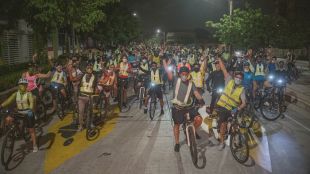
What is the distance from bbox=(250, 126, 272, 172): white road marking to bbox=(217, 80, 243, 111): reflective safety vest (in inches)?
50.2

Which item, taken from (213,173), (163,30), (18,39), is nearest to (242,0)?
(18,39)

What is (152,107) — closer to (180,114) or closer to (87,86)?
(87,86)

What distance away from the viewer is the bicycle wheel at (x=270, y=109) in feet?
40.6

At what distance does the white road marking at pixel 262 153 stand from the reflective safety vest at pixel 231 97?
1.27 meters

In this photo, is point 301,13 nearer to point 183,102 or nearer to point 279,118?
point 279,118

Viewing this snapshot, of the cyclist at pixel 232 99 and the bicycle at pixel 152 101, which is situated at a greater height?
the cyclist at pixel 232 99

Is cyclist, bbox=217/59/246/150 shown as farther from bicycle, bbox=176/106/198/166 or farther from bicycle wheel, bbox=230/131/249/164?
bicycle, bbox=176/106/198/166

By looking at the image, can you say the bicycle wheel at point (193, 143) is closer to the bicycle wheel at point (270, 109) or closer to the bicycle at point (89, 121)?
the bicycle at point (89, 121)

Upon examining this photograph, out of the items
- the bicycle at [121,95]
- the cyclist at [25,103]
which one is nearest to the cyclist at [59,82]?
the bicycle at [121,95]

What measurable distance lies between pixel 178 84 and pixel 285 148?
10.8 feet

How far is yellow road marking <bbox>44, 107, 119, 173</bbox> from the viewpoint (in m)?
8.10

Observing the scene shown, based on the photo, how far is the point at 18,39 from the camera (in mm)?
28594

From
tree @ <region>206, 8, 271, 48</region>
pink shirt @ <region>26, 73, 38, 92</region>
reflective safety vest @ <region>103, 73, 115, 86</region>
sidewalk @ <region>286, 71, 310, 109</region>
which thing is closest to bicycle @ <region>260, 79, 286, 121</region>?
sidewalk @ <region>286, 71, 310, 109</region>

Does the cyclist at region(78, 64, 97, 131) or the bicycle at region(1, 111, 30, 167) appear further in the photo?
the cyclist at region(78, 64, 97, 131)
